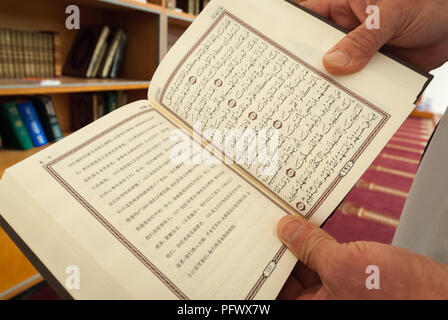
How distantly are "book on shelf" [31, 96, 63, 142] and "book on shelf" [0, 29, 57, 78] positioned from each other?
0.36ft

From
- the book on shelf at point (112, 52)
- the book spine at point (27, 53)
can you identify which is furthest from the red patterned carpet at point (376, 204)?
the book on shelf at point (112, 52)

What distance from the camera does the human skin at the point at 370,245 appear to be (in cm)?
38

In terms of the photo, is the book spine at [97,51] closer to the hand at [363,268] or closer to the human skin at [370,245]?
the human skin at [370,245]

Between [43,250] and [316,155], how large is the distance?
1.44 ft

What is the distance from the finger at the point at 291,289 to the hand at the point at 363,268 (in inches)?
1.6

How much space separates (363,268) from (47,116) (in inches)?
50.3

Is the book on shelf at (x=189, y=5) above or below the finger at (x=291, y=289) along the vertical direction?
above

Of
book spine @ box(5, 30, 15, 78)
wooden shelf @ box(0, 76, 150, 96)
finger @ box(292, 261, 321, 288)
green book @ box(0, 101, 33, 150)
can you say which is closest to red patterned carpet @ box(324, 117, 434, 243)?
finger @ box(292, 261, 321, 288)

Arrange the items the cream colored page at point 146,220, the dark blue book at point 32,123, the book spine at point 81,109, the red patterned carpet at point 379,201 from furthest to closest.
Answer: the red patterned carpet at point 379,201
the book spine at point 81,109
the dark blue book at point 32,123
the cream colored page at point 146,220

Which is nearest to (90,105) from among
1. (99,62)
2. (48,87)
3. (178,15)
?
(99,62)

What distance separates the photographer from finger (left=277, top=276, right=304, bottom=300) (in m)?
0.46

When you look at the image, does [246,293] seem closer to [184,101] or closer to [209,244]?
[209,244]

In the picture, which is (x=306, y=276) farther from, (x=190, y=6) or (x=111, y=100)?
(x=190, y=6)

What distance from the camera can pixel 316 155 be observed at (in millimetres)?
473
